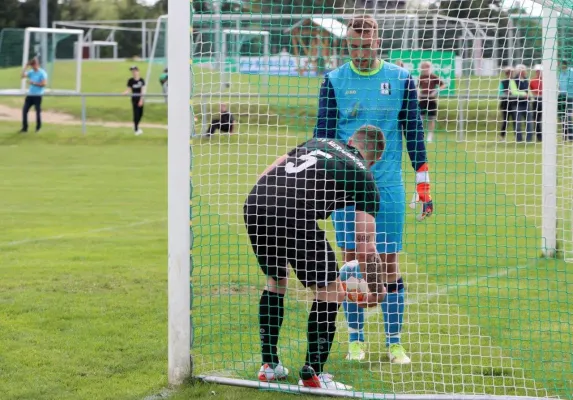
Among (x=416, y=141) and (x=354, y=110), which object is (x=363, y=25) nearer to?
(x=354, y=110)

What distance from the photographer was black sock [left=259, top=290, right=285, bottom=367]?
18.3ft

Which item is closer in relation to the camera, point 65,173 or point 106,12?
point 65,173

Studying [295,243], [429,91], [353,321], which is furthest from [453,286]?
[295,243]

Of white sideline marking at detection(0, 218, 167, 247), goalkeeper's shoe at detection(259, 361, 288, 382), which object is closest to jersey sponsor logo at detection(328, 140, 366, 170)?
goalkeeper's shoe at detection(259, 361, 288, 382)

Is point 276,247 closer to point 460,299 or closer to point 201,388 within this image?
point 201,388

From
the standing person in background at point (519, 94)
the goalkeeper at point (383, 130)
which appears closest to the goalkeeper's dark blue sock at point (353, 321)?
the goalkeeper at point (383, 130)

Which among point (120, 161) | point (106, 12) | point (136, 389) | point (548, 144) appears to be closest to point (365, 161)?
point (136, 389)

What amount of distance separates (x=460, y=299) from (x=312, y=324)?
2.82m

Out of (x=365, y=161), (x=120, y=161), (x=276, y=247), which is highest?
(x=365, y=161)

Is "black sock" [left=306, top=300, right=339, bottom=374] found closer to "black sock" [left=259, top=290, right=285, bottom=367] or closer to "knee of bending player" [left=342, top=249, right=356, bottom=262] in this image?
"black sock" [left=259, top=290, right=285, bottom=367]

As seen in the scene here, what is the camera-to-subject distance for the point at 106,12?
56125 millimetres

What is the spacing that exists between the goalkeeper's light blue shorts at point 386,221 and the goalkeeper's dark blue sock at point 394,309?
0.27 meters

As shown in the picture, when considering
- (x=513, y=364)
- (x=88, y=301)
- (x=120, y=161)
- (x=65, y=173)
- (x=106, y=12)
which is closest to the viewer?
(x=513, y=364)

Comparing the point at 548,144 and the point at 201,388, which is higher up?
the point at 548,144
